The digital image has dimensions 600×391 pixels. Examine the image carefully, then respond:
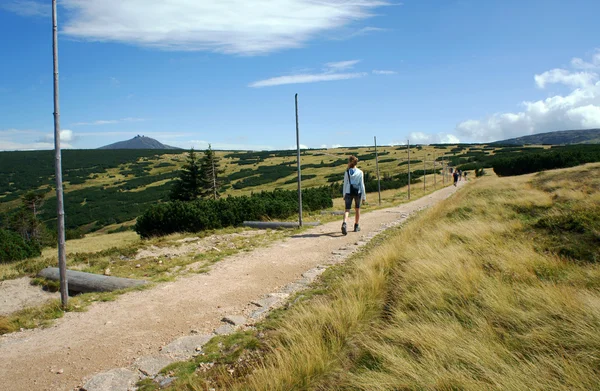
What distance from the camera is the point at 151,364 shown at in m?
4.00

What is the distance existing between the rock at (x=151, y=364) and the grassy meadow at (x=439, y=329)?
0.31m

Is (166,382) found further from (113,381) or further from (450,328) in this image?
(450,328)

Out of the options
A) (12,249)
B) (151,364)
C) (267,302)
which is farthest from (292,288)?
(12,249)

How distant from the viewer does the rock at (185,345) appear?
424 cm

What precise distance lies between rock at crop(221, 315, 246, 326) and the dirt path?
13 cm

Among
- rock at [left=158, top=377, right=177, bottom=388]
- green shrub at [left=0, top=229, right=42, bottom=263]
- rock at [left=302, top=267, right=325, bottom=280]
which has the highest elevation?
rock at [left=302, top=267, right=325, bottom=280]

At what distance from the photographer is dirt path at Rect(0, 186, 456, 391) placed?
12.9 feet

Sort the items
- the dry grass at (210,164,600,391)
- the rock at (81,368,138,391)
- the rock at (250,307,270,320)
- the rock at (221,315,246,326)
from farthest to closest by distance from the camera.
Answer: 1. the rock at (250,307,270,320)
2. the rock at (221,315,246,326)
3. the rock at (81,368,138,391)
4. the dry grass at (210,164,600,391)

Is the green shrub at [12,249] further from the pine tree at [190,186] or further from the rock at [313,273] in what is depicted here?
the pine tree at [190,186]

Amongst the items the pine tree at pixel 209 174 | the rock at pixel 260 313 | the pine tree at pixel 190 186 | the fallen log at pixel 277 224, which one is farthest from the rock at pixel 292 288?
the pine tree at pixel 190 186

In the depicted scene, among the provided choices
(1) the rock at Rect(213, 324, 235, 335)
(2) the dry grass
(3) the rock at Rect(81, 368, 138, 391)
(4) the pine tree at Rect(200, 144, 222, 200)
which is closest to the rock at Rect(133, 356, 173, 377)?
(3) the rock at Rect(81, 368, 138, 391)

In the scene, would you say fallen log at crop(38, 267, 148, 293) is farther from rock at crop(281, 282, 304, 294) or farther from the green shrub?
the green shrub

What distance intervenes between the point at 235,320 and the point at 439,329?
263 centimetres

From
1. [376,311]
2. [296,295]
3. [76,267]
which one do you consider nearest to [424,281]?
[376,311]
